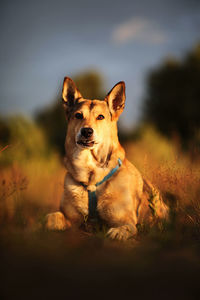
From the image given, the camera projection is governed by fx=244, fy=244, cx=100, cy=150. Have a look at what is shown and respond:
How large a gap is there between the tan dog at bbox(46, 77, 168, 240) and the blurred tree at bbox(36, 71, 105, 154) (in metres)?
10.2

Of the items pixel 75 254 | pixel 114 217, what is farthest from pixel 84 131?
pixel 75 254

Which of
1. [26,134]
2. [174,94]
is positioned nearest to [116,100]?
[26,134]

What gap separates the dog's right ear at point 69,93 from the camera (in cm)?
348

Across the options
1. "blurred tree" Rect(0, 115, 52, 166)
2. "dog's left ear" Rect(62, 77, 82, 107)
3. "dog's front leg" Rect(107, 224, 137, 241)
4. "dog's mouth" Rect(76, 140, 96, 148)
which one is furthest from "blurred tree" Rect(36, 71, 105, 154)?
"dog's front leg" Rect(107, 224, 137, 241)

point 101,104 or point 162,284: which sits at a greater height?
point 101,104

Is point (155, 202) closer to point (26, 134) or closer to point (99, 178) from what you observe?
point (99, 178)

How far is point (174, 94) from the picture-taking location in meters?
20.7

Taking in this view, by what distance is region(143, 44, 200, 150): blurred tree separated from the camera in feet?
63.8

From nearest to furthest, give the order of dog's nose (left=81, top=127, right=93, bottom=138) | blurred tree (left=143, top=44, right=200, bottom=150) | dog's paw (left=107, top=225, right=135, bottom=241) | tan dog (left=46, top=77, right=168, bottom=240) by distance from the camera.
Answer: dog's paw (left=107, top=225, right=135, bottom=241) < tan dog (left=46, top=77, right=168, bottom=240) < dog's nose (left=81, top=127, right=93, bottom=138) < blurred tree (left=143, top=44, right=200, bottom=150)

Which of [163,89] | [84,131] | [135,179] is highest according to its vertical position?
[163,89]

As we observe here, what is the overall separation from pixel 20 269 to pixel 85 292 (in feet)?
1.38

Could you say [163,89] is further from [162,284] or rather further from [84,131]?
[162,284]

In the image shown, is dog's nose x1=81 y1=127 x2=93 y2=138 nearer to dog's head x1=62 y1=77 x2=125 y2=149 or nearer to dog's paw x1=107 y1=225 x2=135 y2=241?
dog's head x1=62 y1=77 x2=125 y2=149

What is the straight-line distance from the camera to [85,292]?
1270 millimetres
